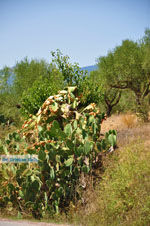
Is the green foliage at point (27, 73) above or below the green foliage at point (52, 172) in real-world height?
above

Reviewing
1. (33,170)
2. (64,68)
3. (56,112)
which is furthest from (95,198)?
(64,68)

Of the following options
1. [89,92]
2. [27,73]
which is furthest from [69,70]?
[27,73]

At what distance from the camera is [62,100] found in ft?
Result: 17.3

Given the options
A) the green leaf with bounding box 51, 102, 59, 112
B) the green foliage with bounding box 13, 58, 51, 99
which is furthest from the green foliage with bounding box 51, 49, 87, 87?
the green foliage with bounding box 13, 58, 51, 99

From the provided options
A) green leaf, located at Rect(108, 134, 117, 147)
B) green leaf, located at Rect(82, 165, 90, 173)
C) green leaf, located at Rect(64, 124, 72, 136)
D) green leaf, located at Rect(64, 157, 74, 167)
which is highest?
green leaf, located at Rect(64, 124, 72, 136)

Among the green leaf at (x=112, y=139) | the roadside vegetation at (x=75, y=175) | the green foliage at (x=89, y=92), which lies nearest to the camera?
the roadside vegetation at (x=75, y=175)

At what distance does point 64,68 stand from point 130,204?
5.94 m

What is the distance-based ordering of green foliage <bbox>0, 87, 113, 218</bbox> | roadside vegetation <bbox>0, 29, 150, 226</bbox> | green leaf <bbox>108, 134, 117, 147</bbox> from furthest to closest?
green leaf <bbox>108, 134, 117, 147</bbox>, green foliage <bbox>0, 87, 113, 218</bbox>, roadside vegetation <bbox>0, 29, 150, 226</bbox>

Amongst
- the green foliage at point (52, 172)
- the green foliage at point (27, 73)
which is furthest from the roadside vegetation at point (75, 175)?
the green foliage at point (27, 73)

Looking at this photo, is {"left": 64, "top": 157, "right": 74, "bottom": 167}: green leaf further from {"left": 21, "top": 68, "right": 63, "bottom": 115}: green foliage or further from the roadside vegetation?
{"left": 21, "top": 68, "right": 63, "bottom": 115}: green foliage

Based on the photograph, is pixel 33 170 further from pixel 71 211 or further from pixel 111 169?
pixel 111 169

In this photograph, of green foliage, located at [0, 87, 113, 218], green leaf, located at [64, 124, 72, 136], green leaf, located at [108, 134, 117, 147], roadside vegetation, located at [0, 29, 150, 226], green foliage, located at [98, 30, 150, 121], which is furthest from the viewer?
green foliage, located at [98, 30, 150, 121]

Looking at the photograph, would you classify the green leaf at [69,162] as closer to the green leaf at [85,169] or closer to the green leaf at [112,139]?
the green leaf at [85,169]

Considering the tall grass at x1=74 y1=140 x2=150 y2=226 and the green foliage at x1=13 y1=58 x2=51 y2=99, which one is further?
the green foliage at x1=13 y1=58 x2=51 y2=99
